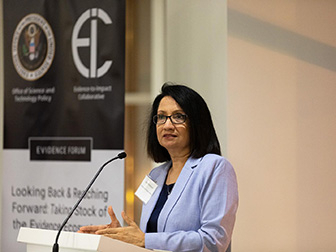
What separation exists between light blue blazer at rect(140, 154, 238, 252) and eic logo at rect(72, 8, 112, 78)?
1768mm

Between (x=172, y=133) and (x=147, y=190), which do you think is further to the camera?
(x=147, y=190)

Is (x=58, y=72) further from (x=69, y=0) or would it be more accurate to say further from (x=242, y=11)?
(x=242, y=11)

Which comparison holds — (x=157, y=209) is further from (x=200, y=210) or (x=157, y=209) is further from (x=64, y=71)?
(x=64, y=71)

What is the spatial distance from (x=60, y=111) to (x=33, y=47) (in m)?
0.65

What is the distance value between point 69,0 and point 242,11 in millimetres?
1529

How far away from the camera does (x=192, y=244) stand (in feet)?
7.91

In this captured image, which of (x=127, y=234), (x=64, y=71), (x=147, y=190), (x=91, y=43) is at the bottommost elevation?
(x=127, y=234)

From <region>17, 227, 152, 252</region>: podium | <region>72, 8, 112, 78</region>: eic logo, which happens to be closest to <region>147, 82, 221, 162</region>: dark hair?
<region>17, 227, 152, 252</region>: podium

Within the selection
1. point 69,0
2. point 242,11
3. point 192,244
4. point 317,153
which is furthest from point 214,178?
point 69,0

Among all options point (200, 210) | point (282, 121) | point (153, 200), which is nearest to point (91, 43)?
point (282, 121)

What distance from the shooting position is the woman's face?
8.84 feet

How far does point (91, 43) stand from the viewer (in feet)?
13.9

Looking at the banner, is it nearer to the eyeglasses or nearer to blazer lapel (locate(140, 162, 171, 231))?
blazer lapel (locate(140, 162, 171, 231))

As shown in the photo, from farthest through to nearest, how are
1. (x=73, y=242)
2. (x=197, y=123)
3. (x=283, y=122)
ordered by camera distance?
(x=283, y=122), (x=197, y=123), (x=73, y=242)
